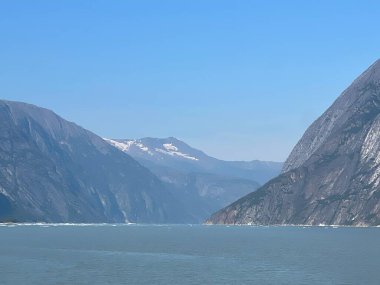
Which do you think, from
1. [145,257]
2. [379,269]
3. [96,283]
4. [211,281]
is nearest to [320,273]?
[379,269]

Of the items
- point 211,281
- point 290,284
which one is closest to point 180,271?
point 211,281

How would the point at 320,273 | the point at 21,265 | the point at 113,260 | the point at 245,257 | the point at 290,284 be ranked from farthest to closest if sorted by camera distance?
the point at 245,257
the point at 113,260
the point at 21,265
the point at 320,273
the point at 290,284

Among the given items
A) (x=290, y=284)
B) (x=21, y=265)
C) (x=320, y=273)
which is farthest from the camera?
(x=21, y=265)

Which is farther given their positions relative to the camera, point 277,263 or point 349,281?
point 277,263

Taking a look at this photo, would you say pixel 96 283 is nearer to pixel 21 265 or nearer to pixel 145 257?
pixel 21 265

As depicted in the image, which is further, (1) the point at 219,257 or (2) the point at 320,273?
(1) the point at 219,257

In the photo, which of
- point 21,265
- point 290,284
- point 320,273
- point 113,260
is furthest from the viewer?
point 113,260

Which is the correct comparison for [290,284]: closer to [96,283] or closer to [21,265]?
[96,283]
